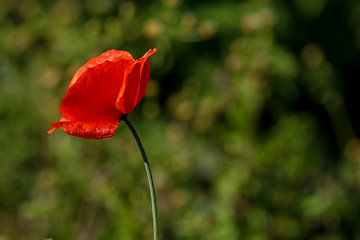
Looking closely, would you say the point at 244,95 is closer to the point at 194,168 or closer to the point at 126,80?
the point at 194,168

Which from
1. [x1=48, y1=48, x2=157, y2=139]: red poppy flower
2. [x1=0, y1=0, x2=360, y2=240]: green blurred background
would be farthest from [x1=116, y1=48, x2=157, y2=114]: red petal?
[x1=0, y1=0, x2=360, y2=240]: green blurred background

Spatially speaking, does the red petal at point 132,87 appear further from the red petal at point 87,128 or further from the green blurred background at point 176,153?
the green blurred background at point 176,153

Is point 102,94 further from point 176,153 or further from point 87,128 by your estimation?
point 176,153

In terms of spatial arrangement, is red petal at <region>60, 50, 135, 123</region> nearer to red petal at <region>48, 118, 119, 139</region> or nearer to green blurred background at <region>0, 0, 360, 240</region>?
red petal at <region>48, 118, 119, 139</region>

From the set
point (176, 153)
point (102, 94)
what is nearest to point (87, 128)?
point (102, 94)

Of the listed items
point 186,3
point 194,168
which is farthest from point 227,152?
point 186,3

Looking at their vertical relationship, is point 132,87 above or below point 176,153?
below

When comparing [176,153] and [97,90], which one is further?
[176,153]

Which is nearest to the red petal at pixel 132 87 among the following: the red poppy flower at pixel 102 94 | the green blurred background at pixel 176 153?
the red poppy flower at pixel 102 94
